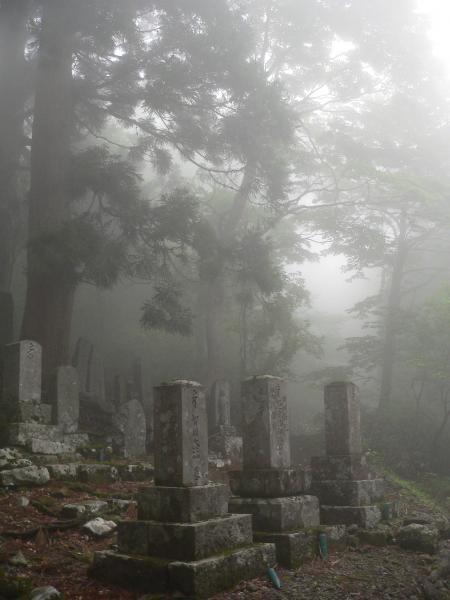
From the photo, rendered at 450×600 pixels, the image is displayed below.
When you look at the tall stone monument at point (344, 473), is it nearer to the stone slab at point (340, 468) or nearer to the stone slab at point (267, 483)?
the stone slab at point (340, 468)

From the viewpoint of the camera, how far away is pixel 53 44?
13797mm

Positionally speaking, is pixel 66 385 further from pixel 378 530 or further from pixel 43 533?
pixel 378 530

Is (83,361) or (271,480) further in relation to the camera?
(83,361)

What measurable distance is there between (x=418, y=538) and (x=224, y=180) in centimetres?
1852

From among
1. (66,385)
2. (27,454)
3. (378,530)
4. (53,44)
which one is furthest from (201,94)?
(378,530)

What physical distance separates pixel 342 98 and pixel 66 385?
1541cm

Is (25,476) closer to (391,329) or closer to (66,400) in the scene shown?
(66,400)

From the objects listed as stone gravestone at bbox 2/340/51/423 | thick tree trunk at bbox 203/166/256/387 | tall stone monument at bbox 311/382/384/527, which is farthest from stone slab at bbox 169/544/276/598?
thick tree trunk at bbox 203/166/256/387

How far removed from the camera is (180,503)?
5754 mm

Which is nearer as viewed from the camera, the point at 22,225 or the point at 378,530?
the point at 378,530

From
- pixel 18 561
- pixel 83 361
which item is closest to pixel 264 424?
pixel 18 561

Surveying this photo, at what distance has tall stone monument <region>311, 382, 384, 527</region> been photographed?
884 cm

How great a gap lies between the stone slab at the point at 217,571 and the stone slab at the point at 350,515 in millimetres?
2865

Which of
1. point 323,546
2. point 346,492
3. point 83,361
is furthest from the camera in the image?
point 83,361
